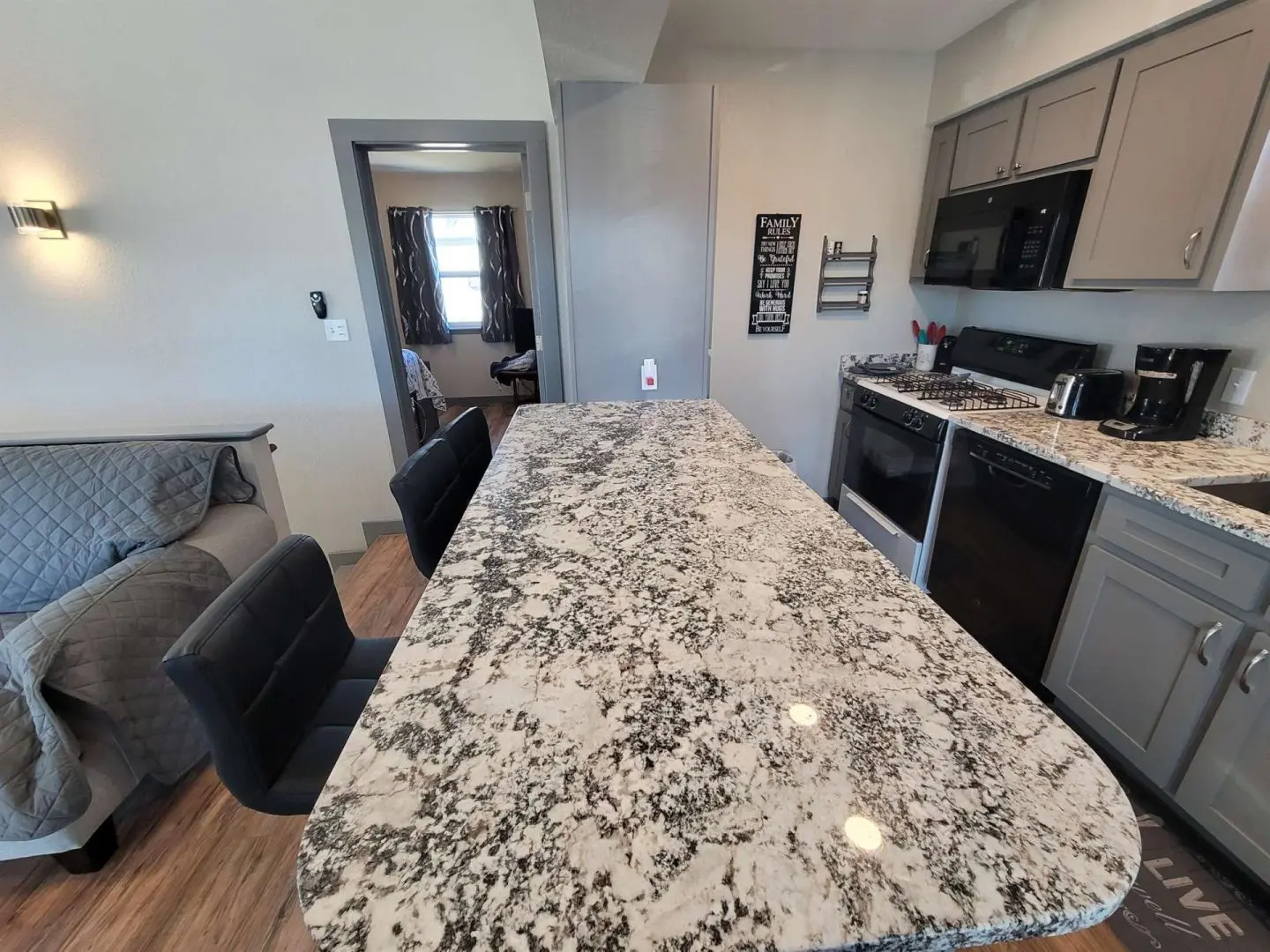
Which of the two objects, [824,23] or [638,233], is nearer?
[638,233]

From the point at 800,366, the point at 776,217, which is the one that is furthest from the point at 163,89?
the point at 800,366

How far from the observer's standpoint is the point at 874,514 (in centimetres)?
276

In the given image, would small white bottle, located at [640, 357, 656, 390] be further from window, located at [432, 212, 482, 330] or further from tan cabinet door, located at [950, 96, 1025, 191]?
window, located at [432, 212, 482, 330]

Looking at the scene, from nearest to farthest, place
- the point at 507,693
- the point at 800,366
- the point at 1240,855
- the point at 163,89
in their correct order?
1. the point at 507,693
2. the point at 1240,855
3. the point at 163,89
4. the point at 800,366

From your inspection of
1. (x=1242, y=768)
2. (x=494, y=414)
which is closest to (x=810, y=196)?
(x=1242, y=768)

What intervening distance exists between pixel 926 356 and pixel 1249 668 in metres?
2.14

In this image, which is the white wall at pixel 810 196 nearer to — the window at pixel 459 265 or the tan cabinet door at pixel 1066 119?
the tan cabinet door at pixel 1066 119

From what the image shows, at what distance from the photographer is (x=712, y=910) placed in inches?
16.1

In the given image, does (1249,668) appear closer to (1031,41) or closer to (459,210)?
(1031,41)

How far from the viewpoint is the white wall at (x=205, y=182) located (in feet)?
7.48

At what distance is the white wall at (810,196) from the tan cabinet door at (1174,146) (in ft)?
3.54

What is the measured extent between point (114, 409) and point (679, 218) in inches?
121

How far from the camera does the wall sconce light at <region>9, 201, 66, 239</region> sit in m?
2.32

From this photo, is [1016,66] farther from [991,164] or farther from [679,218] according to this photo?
[679,218]
